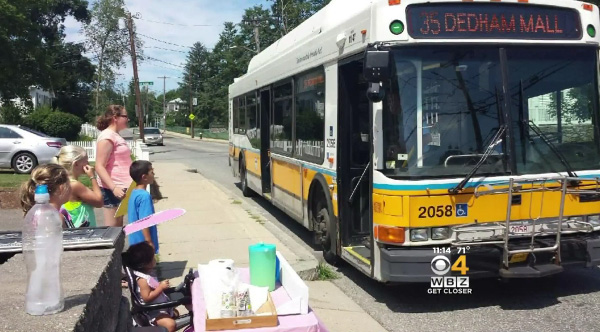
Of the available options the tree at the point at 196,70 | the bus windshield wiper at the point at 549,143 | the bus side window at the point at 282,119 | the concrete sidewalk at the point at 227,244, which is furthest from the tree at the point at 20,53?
the tree at the point at 196,70

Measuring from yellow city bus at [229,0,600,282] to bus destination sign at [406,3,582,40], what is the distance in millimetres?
11

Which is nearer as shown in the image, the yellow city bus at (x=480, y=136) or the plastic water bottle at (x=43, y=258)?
the plastic water bottle at (x=43, y=258)

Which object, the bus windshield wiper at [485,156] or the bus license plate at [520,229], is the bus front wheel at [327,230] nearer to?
the bus windshield wiper at [485,156]

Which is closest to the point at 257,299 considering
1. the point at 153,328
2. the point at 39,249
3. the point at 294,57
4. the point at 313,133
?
the point at 153,328

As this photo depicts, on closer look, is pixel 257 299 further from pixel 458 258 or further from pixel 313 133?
pixel 313 133

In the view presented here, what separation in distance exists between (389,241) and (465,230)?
70 cm

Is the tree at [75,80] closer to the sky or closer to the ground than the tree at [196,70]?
closer to the ground

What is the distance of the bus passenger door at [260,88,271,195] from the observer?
38.0 feet

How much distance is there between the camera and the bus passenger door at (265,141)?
11586 mm

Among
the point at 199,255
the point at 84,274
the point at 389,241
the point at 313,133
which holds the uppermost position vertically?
the point at 313,133

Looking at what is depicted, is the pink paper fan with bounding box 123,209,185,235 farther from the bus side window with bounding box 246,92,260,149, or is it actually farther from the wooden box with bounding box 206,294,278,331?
the bus side window with bounding box 246,92,260,149

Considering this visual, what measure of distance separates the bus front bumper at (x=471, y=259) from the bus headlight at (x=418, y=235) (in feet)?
0.32

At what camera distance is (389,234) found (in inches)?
220

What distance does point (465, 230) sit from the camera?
5555 mm
